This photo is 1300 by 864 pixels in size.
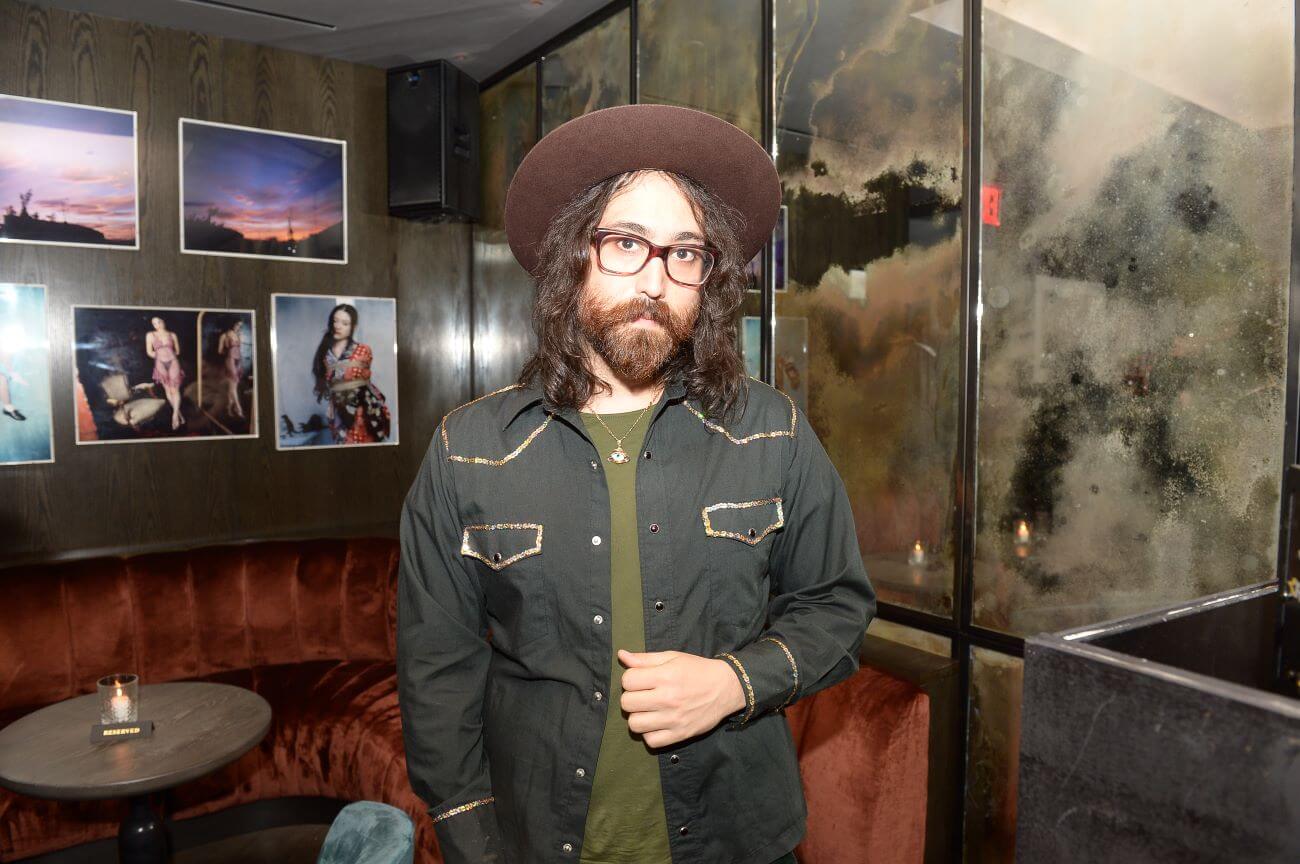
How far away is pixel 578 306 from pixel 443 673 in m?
0.63

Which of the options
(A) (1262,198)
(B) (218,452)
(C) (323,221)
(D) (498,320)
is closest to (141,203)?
(C) (323,221)

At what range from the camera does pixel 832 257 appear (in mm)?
2709

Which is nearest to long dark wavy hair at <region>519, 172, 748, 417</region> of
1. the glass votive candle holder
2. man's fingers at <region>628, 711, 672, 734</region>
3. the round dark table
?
man's fingers at <region>628, 711, 672, 734</region>

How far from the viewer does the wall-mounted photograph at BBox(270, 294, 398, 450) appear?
4.25 meters

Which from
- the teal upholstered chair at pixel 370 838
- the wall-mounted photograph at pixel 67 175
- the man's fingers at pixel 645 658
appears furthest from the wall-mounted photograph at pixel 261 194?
the man's fingers at pixel 645 658

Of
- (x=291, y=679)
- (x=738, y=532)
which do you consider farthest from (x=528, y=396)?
(x=291, y=679)

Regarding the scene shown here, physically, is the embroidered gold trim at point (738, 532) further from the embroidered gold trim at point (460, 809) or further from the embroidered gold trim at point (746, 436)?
the embroidered gold trim at point (460, 809)

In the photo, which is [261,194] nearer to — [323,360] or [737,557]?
[323,360]

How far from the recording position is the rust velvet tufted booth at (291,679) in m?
2.16

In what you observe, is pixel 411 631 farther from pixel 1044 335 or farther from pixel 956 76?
pixel 956 76

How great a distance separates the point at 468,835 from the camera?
1.23m

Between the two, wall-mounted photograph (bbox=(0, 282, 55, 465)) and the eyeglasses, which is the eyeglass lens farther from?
wall-mounted photograph (bbox=(0, 282, 55, 465))

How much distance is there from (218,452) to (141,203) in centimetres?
124

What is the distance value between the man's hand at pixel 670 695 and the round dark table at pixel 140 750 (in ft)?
5.87
